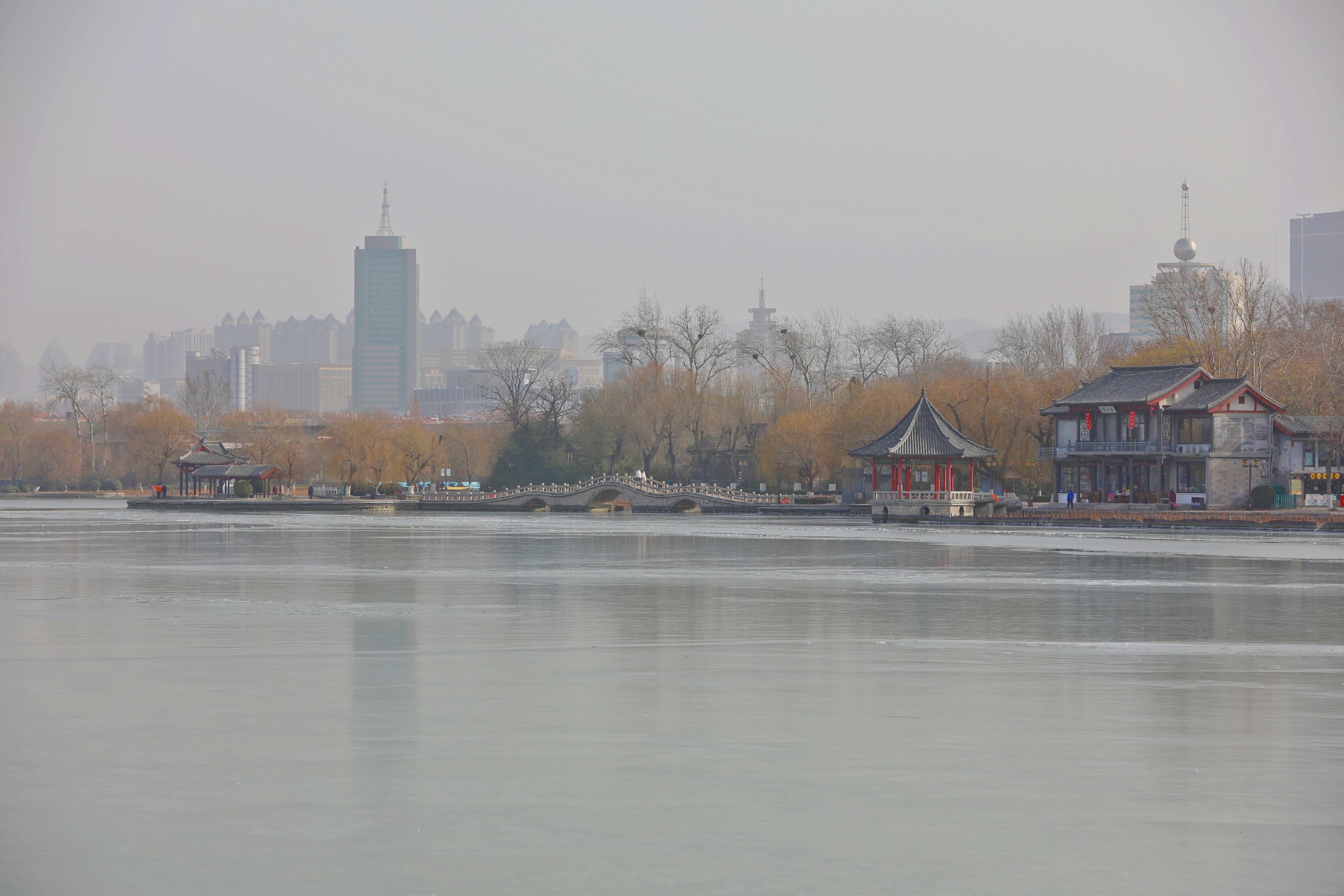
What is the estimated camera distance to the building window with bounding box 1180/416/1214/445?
70.7 meters

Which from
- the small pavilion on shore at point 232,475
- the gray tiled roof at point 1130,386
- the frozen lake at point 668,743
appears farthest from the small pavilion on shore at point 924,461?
the small pavilion on shore at point 232,475

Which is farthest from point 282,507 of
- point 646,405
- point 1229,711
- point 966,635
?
point 1229,711

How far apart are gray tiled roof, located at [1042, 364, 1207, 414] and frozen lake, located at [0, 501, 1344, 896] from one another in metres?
48.9

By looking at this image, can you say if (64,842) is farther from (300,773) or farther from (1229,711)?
(1229,711)

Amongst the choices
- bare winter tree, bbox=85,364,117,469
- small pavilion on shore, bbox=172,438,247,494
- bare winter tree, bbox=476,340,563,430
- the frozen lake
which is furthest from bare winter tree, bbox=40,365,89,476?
the frozen lake

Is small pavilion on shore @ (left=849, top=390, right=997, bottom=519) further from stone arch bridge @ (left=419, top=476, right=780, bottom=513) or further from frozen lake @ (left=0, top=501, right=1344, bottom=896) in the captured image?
frozen lake @ (left=0, top=501, right=1344, bottom=896)

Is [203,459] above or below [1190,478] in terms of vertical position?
above

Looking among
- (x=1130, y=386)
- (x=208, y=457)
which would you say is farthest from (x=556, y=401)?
(x=1130, y=386)

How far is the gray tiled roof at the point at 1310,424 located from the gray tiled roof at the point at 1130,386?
190 inches

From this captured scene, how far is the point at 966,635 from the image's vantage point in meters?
19.5

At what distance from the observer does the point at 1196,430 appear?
235ft

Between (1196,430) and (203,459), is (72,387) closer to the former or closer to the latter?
(203,459)

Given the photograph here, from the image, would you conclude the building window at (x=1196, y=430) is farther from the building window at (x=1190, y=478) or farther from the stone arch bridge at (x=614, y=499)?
the stone arch bridge at (x=614, y=499)

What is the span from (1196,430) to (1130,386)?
183 inches
